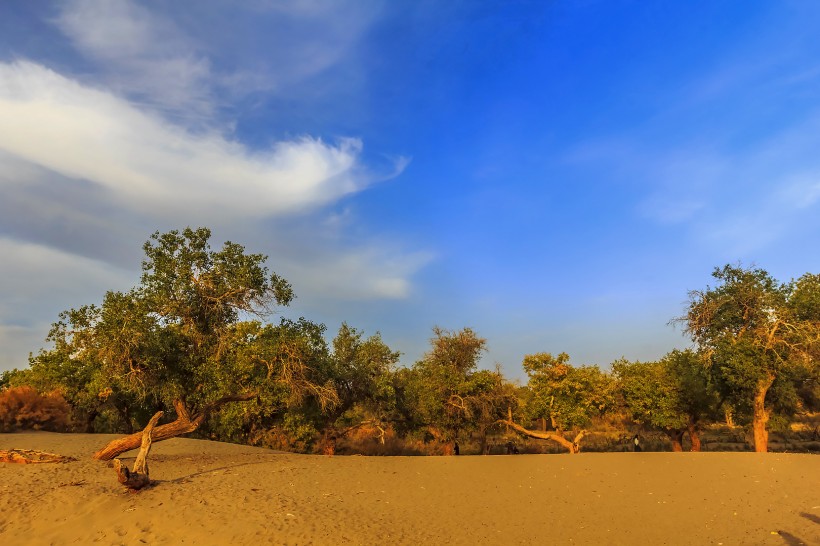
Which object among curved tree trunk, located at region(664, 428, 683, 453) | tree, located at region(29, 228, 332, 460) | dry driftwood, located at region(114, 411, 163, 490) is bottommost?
curved tree trunk, located at region(664, 428, 683, 453)

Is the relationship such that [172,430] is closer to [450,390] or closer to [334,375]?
[334,375]

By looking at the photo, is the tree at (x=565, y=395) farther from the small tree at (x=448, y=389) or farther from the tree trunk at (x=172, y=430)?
the tree trunk at (x=172, y=430)

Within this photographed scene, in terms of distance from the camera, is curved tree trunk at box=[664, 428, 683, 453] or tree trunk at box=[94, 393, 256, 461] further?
curved tree trunk at box=[664, 428, 683, 453]

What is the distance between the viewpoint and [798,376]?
3541cm

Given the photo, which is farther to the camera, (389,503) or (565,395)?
(565,395)

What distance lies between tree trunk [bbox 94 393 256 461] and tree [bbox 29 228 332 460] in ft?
0.14

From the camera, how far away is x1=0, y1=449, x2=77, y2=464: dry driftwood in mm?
16203

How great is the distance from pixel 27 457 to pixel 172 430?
4942 mm

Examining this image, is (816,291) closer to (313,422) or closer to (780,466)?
(780,466)

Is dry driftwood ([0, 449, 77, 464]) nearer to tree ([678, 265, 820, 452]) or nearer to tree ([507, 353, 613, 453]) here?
tree ([507, 353, 613, 453])

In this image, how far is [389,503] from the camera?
14953mm

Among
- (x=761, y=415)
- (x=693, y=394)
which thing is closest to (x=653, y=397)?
(x=693, y=394)

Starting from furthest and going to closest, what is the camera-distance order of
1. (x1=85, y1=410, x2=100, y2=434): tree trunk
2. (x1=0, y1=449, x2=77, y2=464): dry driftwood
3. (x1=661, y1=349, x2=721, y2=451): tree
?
1. (x1=661, y1=349, x2=721, y2=451): tree
2. (x1=85, y1=410, x2=100, y2=434): tree trunk
3. (x1=0, y1=449, x2=77, y2=464): dry driftwood

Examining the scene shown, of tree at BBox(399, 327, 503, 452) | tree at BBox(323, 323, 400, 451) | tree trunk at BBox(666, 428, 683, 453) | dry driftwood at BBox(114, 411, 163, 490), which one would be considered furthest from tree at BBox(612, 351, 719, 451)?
dry driftwood at BBox(114, 411, 163, 490)
